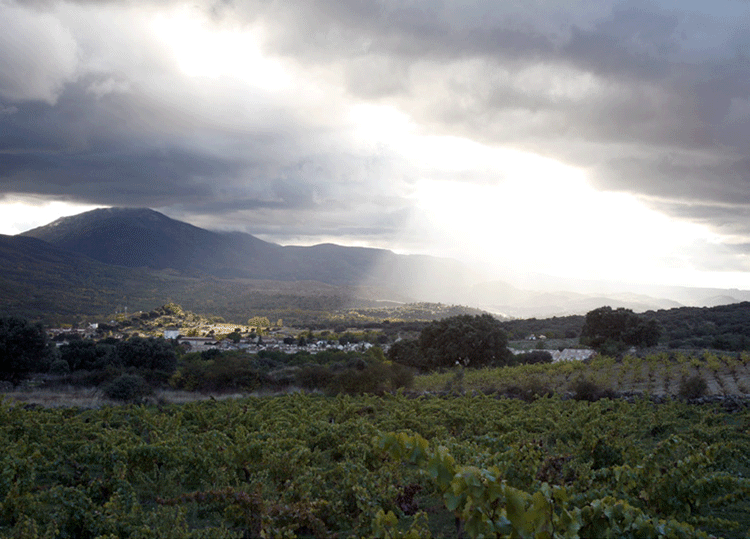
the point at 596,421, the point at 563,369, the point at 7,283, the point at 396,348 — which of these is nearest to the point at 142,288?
the point at 7,283

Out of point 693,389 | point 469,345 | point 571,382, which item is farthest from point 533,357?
point 693,389

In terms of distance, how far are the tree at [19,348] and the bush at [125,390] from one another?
25.7 ft

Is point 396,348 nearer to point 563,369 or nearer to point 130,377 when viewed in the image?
point 563,369

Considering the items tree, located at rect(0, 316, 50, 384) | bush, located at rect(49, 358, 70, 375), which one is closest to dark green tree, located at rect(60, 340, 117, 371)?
bush, located at rect(49, 358, 70, 375)

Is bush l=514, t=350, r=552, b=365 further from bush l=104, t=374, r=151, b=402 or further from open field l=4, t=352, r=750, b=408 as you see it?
bush l=104, t=374, r=151, b=402

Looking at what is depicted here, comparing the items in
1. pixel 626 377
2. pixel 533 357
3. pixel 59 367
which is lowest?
Result: pixel 59 367

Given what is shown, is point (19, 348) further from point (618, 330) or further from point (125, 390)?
point (618, 330)

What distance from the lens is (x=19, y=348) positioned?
88.5 ft

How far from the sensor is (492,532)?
3084mm

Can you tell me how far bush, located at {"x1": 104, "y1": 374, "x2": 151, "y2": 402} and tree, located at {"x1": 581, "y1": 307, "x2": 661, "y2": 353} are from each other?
29950 millimetres

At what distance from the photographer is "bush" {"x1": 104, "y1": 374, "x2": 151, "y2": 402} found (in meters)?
22.4

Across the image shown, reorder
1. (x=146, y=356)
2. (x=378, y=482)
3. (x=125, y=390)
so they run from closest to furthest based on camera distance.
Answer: (x=378, y=482) → (x=125, y=390) → (x=146, y=356)

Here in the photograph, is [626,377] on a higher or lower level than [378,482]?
lower

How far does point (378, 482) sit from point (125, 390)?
65.4 feet
